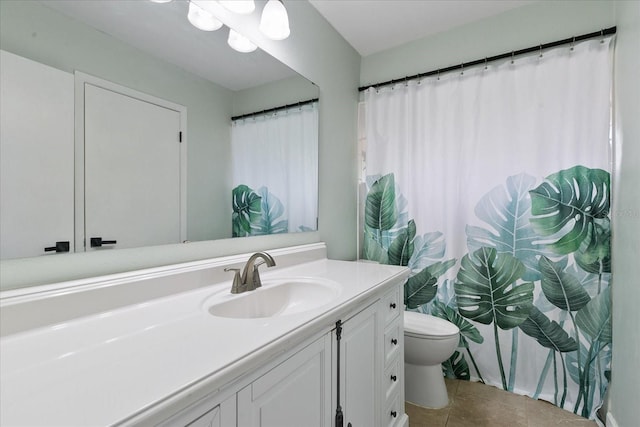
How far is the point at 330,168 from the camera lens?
6.94 feet

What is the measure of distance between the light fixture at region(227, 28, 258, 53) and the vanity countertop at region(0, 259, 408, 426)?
114 cm

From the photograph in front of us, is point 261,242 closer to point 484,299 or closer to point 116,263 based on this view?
point 116,263

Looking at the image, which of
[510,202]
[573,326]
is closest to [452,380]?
[573,326]

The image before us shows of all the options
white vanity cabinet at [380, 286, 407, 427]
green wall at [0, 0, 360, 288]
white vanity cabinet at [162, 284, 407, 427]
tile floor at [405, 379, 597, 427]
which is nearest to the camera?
white vanity cabinet at [162, 284, 407, 427]

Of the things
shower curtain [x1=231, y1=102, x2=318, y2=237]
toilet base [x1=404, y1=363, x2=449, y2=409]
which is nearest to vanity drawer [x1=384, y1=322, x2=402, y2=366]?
toilet base [x1=404, y1=363, x2=449, y2=409]

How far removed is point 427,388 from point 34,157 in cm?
A: 208

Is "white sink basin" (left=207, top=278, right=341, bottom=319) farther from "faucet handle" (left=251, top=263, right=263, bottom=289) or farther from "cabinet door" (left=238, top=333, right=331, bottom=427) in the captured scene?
"cabinet door" (left=238, top=333, right=331, bottom=427)

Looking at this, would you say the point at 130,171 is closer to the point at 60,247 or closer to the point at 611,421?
the point at 60,247

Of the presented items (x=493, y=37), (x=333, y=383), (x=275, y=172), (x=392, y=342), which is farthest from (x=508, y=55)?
(x=333, y=383)

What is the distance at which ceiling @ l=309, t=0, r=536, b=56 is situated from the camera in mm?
1910

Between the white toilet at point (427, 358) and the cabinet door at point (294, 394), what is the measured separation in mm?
978

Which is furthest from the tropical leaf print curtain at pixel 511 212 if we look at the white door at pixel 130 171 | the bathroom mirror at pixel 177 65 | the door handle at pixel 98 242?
the door handle at pixel 98 242

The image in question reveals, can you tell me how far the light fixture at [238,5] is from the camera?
1.30 meters

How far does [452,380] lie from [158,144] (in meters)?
2.22
